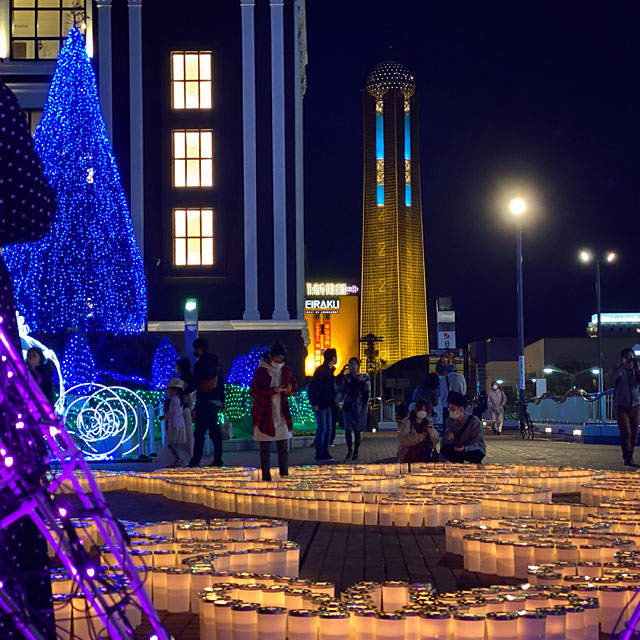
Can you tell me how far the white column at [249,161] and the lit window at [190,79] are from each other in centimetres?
130

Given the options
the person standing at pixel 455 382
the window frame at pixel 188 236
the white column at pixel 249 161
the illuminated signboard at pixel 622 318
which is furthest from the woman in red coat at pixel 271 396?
the illuminated signboard at pixel 622 318

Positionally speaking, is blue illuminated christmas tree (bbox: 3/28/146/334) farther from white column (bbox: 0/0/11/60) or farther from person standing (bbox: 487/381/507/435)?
person standing (bbox: 487/381/507/435)

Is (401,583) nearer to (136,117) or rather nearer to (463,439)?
(463,439)

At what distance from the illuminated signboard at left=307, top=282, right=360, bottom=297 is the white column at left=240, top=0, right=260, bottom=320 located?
4574 inches

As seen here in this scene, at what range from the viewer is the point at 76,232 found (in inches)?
1054

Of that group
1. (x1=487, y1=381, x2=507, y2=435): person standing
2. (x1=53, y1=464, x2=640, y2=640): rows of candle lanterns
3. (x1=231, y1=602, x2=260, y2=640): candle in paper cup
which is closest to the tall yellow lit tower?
(x1=487, y1=381, x2=507, y2=435): person standing

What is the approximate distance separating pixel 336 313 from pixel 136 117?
119405 mm

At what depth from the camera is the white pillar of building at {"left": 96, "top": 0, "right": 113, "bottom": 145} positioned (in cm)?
3544

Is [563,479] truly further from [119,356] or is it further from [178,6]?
[178,6]

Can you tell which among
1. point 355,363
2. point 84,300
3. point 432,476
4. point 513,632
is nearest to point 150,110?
point 84,300

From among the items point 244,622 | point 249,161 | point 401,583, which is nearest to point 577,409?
point 249,161

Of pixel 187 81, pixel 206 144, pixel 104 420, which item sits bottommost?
pixel 104 420

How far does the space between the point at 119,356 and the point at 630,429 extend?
13.3 m

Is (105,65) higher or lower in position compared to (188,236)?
higher
